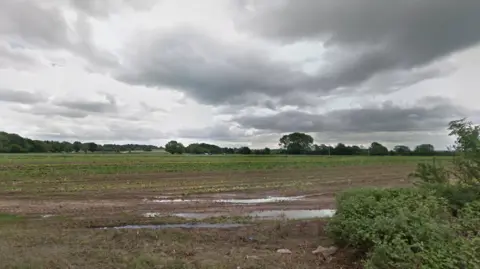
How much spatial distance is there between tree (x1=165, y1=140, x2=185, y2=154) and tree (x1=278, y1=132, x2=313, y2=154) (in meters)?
37.0

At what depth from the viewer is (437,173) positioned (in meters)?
9.30

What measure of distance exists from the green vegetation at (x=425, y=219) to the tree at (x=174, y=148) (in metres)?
120

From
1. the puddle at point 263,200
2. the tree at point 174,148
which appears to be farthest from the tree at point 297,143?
the puddle at point 263,200

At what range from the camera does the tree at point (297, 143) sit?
417ft

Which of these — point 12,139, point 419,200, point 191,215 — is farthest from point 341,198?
point 12,139

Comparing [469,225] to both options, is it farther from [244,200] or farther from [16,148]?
[16,148]

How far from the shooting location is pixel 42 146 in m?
118

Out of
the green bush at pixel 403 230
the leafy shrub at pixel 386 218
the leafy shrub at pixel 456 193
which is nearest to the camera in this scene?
the green bush at pixel 403 230

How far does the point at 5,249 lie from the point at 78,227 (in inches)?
141

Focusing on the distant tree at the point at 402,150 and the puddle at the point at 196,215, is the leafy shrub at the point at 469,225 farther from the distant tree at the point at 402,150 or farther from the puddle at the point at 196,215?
the distant tree at the point at 402,150

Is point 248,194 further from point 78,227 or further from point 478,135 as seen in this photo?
point 478,135

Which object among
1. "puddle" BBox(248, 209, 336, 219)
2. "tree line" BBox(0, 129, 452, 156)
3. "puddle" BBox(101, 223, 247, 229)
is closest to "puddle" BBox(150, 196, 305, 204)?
"puddle" BBox(248, 209, 336, 219)

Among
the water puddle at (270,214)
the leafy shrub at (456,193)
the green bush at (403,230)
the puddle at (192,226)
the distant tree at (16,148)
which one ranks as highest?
the distant tree at (16,148)

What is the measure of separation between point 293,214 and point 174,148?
116 meters
